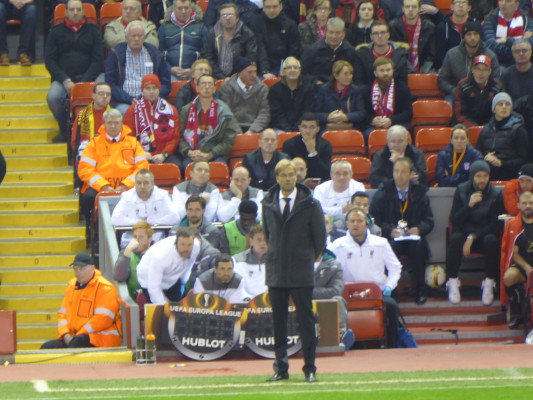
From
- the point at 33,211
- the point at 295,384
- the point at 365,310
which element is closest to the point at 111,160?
the point at 33,211

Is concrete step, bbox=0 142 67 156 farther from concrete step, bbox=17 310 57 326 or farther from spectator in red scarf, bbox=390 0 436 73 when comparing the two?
spectator in red scarf, bbox=390 0 436 73

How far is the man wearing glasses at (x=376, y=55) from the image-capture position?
1734 centimetres

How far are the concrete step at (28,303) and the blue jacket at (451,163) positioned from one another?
468cm

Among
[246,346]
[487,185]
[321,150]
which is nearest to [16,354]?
[246,346]

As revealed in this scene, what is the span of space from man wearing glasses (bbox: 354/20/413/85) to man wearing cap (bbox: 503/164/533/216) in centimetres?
249

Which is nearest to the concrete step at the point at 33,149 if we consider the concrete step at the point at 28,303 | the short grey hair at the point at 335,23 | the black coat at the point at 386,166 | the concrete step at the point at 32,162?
the concrete step at the point at 32,162

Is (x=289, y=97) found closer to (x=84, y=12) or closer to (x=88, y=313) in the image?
(x=84, y=12)

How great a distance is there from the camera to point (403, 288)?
613 inches

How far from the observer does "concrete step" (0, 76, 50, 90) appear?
18.4m

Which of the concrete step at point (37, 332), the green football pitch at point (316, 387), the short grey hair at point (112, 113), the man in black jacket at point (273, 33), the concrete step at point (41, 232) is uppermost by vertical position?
the man in black jacket at point (273, 33)

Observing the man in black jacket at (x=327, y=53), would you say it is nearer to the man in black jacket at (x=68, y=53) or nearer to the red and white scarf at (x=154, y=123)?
the red and white scarf at (x=154, y=123)

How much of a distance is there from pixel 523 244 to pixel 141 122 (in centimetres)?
472

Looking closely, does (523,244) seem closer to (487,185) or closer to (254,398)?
(487,185)

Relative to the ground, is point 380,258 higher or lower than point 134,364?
higher
